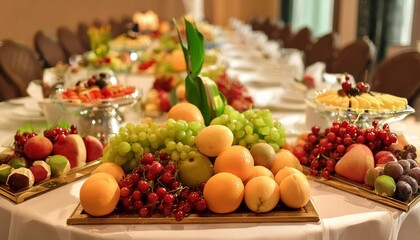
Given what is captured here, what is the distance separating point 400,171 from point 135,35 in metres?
3.00

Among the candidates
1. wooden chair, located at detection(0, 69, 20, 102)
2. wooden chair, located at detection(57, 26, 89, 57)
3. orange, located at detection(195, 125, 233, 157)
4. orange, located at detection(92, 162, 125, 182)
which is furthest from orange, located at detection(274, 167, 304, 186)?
wooden chair, located at detection(57, 26, 89, 57)

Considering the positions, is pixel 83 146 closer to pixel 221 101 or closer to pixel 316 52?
pixel 221 101

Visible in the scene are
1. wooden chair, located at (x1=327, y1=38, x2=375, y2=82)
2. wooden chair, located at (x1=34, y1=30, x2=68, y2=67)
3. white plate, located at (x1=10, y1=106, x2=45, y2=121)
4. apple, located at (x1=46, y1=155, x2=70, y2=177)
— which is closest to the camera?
apple, located at (x1=46, y1=155, x2=70, y2=177)

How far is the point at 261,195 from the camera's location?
1.00 meters

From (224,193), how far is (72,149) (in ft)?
1.46

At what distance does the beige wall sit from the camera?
6754 mm

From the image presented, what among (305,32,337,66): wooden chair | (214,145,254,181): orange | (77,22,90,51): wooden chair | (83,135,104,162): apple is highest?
(214,145,254,181): orange

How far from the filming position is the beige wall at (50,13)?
675 centimetres

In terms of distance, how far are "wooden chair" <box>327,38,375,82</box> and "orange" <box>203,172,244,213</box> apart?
196 centimetres

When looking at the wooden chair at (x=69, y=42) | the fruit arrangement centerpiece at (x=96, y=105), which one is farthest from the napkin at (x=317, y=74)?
the wooden chair at (x=69, y=42)

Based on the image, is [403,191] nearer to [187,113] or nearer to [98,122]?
[187,113]

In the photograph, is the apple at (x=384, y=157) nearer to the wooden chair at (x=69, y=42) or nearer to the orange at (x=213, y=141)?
the orange at (x=213, y=141)

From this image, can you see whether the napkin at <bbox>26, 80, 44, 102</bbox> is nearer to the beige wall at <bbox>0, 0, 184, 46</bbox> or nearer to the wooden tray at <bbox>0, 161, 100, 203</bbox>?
the wooden tray at <bbox>0, 161, 100, 203</bbox>

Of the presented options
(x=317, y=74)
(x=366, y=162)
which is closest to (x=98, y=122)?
(x=366, y=162)
